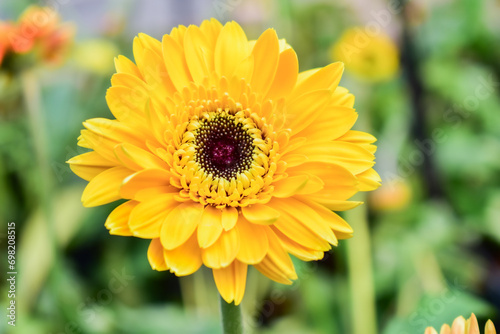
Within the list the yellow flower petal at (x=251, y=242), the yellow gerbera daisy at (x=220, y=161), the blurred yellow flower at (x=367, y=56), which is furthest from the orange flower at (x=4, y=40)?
the blurred yellow flower at (x=367, y=56)

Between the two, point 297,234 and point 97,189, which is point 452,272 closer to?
point 297,234

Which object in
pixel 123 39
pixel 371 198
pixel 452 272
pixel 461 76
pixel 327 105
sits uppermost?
pixel 123 39

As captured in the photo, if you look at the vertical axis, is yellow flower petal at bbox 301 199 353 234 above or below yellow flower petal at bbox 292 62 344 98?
below

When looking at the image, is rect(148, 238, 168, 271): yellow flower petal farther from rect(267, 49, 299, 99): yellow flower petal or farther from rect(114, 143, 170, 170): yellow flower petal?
rect(267, 49, 299, 99): yellow flower petal

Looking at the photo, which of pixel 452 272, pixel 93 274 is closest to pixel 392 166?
pixel 452 272

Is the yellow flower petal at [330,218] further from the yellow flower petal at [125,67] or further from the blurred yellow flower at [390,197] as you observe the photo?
the blurred yellow flower at [390,197]

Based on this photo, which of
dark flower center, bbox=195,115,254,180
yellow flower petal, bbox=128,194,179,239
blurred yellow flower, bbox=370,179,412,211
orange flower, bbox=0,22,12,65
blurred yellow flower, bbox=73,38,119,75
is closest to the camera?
yellow flower petal, bbox=128,194,179,239

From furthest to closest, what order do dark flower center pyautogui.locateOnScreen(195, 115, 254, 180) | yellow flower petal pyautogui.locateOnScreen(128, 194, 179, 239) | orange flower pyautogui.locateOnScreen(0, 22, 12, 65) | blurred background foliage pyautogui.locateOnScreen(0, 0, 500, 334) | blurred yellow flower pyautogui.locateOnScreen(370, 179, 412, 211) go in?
blurred yellow flower pyautogui.locateOnScreen(370, 179, 412, 211) < blurred background foliage pyautogui.locateOnScreen(0, 0, 500, 334) < orange flower pyautogui.locateOnScreen(0, 22, 12, 65) < dark flower center pyautogui.locateOnScreen(195, 115, 254, 180) < yellow flower petal pyautogui.locateOnScreen(128, 194, 179, 239)

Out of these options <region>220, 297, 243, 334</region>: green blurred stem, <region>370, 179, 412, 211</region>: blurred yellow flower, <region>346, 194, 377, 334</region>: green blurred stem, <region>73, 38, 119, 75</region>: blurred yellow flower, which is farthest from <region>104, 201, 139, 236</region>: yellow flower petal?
<region>73, 38, 119, 75</region>: blurred yellow flower
